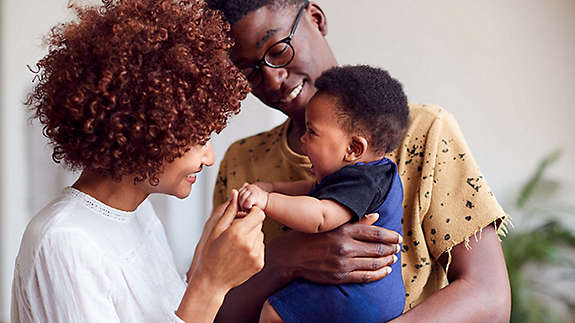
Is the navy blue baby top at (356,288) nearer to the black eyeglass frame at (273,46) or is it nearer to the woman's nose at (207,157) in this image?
the woman's nose at (207,157)

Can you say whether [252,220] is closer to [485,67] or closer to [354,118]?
[354,118]

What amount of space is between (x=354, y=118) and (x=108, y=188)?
594mm

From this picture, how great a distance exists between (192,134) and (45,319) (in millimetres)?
472

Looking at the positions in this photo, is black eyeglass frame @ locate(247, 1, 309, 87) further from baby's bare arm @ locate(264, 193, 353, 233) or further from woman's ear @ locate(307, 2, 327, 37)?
baby's bare arm @ locate(264, 193, 353, 233)

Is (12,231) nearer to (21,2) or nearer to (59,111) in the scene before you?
(21,2)

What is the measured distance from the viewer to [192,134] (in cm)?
113

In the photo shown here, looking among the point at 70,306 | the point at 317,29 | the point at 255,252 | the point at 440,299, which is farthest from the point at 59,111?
the point at 440,299

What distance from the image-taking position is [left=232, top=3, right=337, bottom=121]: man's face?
1.50m

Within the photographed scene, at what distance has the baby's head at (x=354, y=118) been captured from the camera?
51.2 inches

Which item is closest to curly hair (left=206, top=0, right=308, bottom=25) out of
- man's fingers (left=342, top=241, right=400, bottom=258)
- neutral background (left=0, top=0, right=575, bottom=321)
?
man's fingers (left=342, top=241, right=400, bottom=258)

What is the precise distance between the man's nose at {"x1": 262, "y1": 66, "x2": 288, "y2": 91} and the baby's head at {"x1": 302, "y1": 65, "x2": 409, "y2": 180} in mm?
195

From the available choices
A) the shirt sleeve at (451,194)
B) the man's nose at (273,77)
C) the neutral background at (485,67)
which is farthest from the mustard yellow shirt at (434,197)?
the neutral background at (485,67)

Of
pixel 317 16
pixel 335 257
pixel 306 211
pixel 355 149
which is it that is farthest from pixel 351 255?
pixel 317 16

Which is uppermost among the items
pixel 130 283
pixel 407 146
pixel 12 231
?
pixel 407 146
